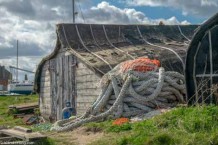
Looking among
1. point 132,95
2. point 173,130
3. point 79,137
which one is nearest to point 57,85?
point 132,95

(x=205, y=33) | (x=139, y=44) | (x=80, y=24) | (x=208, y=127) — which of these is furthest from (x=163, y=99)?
(x=80, y=24)

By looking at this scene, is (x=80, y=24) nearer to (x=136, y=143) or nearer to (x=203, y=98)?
(x=203, y=98)

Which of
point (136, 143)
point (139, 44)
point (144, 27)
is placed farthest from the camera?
point (144, 27)

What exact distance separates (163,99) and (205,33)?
8.86 feet

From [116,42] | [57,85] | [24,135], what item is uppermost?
[116,42]

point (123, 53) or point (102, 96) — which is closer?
point (102, 96)

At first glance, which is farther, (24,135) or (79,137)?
(79,137)

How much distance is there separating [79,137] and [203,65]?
14.2 ft

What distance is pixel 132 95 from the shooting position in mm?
14648

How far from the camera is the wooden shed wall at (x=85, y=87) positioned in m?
18.0

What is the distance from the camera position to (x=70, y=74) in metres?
20.5

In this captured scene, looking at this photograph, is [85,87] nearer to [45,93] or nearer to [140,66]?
[140,66]

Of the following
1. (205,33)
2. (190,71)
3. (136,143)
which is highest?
(205,33)

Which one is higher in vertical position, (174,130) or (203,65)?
(203,65)
